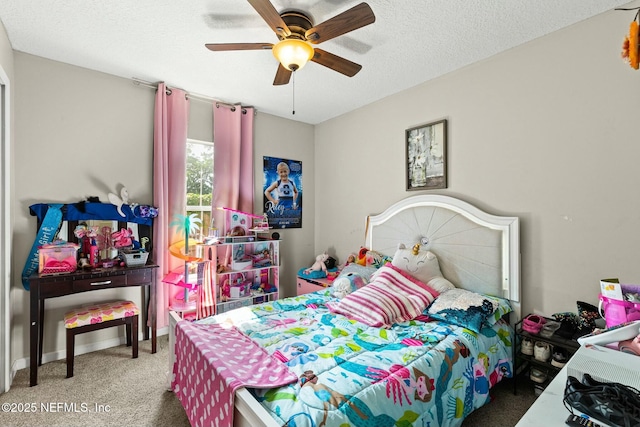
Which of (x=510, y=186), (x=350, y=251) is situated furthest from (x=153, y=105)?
(x=510, y=186)

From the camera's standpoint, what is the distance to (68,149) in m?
2.65

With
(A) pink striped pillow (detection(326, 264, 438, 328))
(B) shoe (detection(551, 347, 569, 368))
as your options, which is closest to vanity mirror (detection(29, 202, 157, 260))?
(A) pink striped pillow (detection(326, 264, 438, 328))

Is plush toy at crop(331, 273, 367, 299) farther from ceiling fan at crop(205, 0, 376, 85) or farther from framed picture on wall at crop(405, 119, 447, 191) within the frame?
ceiling fan at crop(205, 0, 376, 85)

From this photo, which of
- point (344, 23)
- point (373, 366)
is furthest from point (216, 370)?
point (344, 23)

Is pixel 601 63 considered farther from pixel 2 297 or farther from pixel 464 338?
pixel 2 297

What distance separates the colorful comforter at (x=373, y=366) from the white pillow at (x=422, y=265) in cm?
48

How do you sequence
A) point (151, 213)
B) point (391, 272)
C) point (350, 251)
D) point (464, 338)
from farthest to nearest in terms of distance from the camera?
point (350, 251), point (151, 213), point (391, 272), point (464, 338)

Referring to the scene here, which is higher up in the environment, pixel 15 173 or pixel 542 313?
pixel 15 173

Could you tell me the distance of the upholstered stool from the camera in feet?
7.54

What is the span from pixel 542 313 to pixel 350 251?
2.06 metres

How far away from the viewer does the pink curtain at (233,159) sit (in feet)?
11.2

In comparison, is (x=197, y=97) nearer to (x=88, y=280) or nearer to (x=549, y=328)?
(x=88, y=280)

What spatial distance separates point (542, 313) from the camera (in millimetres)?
2186

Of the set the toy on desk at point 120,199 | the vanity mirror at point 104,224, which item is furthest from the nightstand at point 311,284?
the toy on desk at point 120,199
